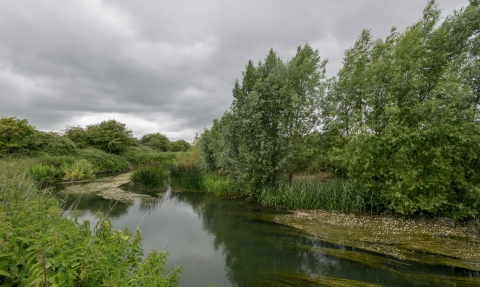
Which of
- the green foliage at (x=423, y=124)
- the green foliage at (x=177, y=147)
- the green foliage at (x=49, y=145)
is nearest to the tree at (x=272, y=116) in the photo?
the green foliage at (x=423, y=124)

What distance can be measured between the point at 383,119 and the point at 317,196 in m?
4.23

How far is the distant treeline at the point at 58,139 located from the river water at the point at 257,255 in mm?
13251

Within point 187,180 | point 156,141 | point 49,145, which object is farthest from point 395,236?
point 156,141

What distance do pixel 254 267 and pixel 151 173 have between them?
11702 millimetres

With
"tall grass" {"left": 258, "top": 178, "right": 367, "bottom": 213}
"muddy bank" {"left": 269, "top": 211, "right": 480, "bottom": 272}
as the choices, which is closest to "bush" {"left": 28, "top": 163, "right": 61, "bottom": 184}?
"tall grass" {"left": 258, "top": 178, "right": 367, "bottom": 213}

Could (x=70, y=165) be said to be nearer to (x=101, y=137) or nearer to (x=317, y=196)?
(x=101, y=137)

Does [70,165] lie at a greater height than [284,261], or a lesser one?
greater

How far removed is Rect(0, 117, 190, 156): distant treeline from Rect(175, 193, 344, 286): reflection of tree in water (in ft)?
57.8

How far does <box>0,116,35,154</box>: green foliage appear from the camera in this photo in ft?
55.0

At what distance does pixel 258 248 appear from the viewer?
6.45 metres

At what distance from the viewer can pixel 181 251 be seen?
6.23 metres

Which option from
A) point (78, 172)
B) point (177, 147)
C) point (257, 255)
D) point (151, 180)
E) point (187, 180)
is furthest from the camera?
point (177, 147)

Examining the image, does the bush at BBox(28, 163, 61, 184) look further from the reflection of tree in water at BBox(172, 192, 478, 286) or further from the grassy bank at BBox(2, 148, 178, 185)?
the reflection of tree in water at BBox(172, 192, 478, 286)

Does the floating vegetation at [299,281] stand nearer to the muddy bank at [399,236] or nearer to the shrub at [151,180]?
the muddy bank at [399,236]
